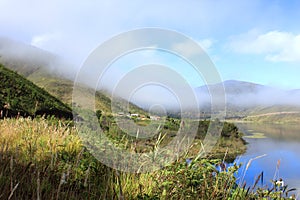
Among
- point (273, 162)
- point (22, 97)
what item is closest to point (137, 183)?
point (22, 97)

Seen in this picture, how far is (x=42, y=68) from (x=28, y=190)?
655ft

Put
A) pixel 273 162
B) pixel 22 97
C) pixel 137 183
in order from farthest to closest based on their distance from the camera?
pixel 273 162 < pixel 22 97 < pixel 137 183

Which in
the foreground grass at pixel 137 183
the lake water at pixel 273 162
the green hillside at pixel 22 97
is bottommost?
the lake water at pixel 273 162

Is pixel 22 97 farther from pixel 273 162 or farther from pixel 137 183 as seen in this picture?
pixel 273 162

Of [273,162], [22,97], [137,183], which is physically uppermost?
[22,97]

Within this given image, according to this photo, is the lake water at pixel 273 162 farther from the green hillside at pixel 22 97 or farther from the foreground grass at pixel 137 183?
the green hillside at pixel 22 97

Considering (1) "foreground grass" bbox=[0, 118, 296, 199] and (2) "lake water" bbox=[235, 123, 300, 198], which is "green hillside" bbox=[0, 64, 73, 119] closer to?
(2) "lake water" bbox=[235, 123, 300, 198]

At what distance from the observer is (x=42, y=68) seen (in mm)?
188125

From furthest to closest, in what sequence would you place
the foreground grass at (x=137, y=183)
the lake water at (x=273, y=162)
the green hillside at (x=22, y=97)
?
the green hillside at (x=22, y=97) < the lake water at (x=273, y=162) < the foreground grass at (x=137, y=183)

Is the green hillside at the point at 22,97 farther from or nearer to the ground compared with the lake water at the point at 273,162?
farther from the ground

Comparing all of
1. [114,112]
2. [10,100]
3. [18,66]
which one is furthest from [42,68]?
[114,112]

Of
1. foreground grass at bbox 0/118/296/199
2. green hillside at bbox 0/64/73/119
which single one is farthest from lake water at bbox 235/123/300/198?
green hillside at bbox 0/64/73/119

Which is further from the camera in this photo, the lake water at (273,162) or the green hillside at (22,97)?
the green hillside at (22,97)

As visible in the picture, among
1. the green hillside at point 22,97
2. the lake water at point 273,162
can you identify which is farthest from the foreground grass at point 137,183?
the green hillside at point 22,97
